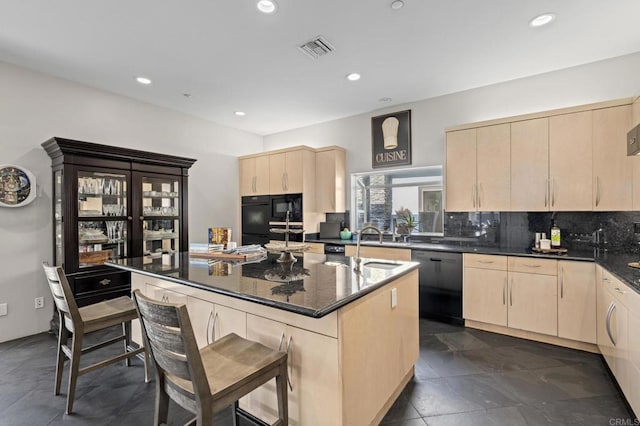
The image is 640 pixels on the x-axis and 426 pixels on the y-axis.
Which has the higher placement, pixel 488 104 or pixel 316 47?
pixel 316 47

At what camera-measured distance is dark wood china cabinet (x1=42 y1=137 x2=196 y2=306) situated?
3.13 m

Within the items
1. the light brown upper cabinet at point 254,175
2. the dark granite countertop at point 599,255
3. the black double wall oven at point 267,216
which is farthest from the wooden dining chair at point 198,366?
the light brown upper cabinet at point 254,175

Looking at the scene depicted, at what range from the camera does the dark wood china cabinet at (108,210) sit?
3129mm

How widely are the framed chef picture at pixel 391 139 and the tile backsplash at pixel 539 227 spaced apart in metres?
1.10

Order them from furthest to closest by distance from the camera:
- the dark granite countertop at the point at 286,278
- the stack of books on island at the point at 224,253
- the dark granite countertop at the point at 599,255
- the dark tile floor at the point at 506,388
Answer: the stack of books on island at the point at 224,253
the dark granite countertop at the point at 599,255
the dark tile floor at the point at 506,388
the dark granite countertop at the point at 286,278

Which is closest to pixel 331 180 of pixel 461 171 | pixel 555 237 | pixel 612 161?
pixel 461 171

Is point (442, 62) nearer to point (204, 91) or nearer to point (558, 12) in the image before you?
point (558, 12)

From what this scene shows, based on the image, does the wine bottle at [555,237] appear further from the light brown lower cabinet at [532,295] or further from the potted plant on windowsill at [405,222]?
the potted plant on windowsill at [405,222]

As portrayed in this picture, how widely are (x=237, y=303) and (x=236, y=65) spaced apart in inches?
101

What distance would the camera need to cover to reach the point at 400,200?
4.58 meters

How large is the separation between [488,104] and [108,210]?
15.8 feet

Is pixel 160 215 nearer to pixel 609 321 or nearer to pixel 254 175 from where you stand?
pixel 254 175

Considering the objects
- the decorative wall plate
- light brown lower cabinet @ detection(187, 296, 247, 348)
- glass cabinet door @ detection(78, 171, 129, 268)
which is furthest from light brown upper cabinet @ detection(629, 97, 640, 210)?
the decorative wall plate

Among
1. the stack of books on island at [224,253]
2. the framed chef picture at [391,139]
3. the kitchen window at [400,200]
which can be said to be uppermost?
the framed chef picture at [391,139]
